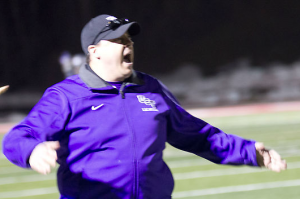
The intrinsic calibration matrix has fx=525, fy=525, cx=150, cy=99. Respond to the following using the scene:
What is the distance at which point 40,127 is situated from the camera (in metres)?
2.39

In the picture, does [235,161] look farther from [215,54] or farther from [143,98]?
[215,54]

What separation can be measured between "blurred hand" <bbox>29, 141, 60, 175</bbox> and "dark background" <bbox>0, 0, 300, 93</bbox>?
14191 millimetres

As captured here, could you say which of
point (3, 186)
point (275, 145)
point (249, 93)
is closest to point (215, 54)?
point (249, 93)

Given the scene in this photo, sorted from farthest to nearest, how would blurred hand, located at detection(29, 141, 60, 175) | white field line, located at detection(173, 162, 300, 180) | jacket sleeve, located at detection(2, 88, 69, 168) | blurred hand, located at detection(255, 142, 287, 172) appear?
1. white field line, located at detection(173, 162, 300, 180)
2. blurred hand, located at detection(255, 142, 287, 172)
3. jacket sleeve, located at detection(2, 88, 69, 168)
4. blurred hand, located at detection(29, 141, 60, 175)

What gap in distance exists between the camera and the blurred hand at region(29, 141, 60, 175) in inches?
82.1

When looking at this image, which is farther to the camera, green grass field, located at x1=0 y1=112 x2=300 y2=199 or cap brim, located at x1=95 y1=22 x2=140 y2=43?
green grass field, located at x1=0 y1=112 x2=300 y2=199

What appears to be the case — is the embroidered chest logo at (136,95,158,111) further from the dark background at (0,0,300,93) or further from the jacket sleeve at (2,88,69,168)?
the dark background at (0,0,300,93)

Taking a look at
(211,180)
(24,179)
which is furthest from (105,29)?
(24,179)

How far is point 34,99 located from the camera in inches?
639

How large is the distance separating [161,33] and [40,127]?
48.7ft

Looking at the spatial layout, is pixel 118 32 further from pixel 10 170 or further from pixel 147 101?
pixel 10 170

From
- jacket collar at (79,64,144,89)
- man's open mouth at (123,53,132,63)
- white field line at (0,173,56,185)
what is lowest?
white field line at (0,173,56,185)

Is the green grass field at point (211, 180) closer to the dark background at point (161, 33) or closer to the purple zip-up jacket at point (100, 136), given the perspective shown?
the purple zip-up jacket at point (100, 136)

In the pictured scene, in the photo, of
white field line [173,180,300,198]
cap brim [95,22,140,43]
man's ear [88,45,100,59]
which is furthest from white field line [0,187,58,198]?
cap brim [95,22,140,43]
